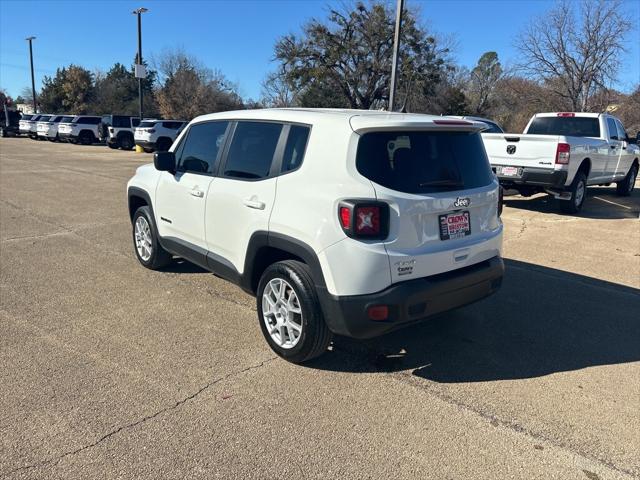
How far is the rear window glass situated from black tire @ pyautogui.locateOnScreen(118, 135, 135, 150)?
23642 millimetres

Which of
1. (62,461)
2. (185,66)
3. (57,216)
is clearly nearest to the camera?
(62,461)

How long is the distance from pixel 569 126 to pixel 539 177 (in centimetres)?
295

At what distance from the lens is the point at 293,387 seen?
329 cm

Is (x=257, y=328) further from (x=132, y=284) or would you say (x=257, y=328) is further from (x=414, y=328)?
(x=132, y=284)

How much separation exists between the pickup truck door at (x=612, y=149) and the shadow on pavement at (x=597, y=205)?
2.30ft

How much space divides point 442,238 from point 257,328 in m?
1.74

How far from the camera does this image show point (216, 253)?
167 inches

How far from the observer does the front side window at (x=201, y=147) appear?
4.36 meters

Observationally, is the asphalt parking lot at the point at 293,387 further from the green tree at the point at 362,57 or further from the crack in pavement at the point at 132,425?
the green tree at the point at 362,57

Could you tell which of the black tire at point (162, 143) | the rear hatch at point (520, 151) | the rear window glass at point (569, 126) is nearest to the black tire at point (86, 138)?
the black tire at point (162, 143)

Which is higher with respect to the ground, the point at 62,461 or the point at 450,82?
the point at 450,82

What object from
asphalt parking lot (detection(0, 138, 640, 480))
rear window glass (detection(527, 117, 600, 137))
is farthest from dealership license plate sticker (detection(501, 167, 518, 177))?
asphalt parking lot (detection(0, 138, 640, 480))

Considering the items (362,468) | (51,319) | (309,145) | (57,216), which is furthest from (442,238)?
(57,216)

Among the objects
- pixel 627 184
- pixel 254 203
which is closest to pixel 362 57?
pixel 627 184
